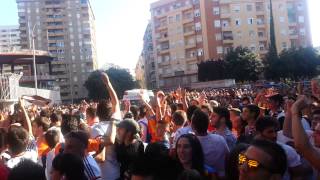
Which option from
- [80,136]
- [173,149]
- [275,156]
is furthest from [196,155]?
[275,156]

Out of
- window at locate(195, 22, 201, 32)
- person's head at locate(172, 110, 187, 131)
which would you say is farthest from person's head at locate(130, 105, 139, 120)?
window at locate(195, 22, 201, 32)

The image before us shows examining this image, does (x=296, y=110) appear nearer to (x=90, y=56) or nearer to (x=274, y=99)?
(x=274, y=99)

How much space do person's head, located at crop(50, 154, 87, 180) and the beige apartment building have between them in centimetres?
6524

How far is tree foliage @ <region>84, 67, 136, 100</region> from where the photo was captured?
7356 centimetres

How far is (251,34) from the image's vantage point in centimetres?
6925

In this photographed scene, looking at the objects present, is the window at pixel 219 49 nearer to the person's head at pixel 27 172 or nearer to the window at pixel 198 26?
the window at pixel 198 26

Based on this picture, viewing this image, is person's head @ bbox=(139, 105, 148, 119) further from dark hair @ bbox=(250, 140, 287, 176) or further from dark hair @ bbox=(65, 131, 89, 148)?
dark hair @ bbox=(250, 140, 287, 176)

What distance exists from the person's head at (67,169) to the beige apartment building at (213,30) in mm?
65241

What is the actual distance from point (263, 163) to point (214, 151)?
79.0 inches

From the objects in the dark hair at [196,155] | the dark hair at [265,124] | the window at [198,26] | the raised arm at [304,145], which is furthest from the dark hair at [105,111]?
the window at [198,26]

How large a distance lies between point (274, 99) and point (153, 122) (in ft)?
6.63

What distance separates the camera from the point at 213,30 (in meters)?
67.6

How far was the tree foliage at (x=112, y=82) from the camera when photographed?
2896 inches

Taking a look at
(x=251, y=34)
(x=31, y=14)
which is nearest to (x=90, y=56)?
(x=31, y=14)
